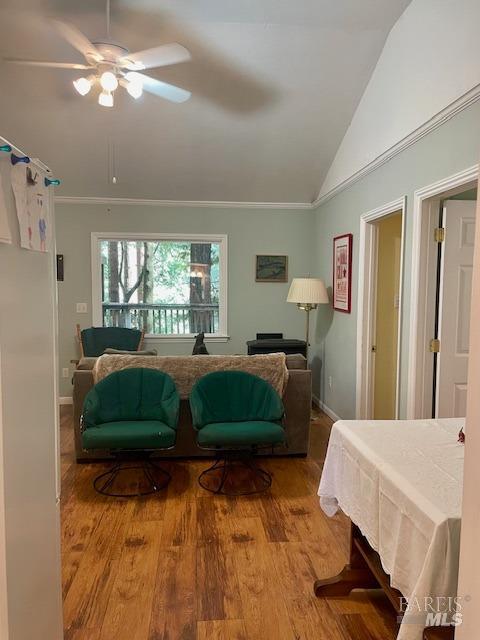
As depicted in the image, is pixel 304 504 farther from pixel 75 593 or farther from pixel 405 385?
pixel 75 593

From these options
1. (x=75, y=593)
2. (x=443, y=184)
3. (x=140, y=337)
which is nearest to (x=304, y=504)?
(x=75, y=593)

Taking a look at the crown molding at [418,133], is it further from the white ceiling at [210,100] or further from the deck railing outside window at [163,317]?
the deck railing outside window at [163,317]

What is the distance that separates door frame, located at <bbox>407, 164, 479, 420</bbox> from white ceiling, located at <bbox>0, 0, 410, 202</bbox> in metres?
1.43

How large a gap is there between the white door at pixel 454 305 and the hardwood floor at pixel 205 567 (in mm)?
1084

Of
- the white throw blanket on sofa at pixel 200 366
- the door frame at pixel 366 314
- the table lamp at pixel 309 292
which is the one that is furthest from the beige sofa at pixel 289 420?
the table lamp at pixel 309 292

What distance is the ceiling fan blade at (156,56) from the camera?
258 centimetres

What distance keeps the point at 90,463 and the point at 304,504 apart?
1708 mm

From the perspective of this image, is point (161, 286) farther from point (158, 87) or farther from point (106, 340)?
point (158, 87)

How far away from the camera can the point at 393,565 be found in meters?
1.42

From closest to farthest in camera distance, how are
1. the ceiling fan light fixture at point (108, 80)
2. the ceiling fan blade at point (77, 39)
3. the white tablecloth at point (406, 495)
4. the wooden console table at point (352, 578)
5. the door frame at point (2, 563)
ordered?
the door frame at point (2, 563) → the white tablecloth at point (406, 495) → the wooden console table at point (352, 578) → the ceiling fan blade at point (77, 39) → the ceiling fan light fixture at point (108, 80)

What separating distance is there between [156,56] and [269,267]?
10.8ft

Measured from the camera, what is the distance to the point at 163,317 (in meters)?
5.76

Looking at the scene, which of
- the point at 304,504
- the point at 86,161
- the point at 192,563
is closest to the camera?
the point at 192,563

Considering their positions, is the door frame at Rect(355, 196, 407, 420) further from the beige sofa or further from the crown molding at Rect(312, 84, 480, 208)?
the beige sofa
